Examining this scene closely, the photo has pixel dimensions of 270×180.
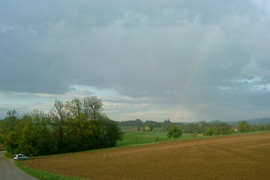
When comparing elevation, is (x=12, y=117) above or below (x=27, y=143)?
above

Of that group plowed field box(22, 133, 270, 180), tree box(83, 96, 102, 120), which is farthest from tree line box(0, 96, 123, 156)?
plowed field box(22, 133, 270, 180)

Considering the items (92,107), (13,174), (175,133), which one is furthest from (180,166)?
(175,133)

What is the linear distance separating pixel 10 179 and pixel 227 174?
824 inches

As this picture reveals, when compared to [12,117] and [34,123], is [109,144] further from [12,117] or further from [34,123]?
[12,117]

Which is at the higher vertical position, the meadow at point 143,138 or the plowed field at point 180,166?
the plowed field at point 180,166

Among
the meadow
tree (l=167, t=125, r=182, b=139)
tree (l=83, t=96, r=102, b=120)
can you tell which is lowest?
the meadow

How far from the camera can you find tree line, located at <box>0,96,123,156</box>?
196 feet

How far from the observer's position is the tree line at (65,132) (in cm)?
5984

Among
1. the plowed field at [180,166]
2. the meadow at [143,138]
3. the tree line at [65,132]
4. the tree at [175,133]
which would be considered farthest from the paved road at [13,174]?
the tree at [175,133]

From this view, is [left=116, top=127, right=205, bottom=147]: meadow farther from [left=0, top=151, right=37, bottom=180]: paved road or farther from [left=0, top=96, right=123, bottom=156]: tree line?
[left=0, top=151, right=37, bottom=180]: paved road

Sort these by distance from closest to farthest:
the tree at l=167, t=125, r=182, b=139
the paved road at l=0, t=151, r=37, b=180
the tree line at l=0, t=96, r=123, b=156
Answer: the paved road at l=0, t=151, r=37, b=180, the tree line at l=0, t=96, r=123, b=156, the tree at l=167, t=125, r=182, b=139

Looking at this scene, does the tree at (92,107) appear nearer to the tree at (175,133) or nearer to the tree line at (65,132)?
the tree line at (65,132)

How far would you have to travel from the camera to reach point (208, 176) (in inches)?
688

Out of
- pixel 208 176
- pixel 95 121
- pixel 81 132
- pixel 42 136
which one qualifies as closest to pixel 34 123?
pixel 42 136
